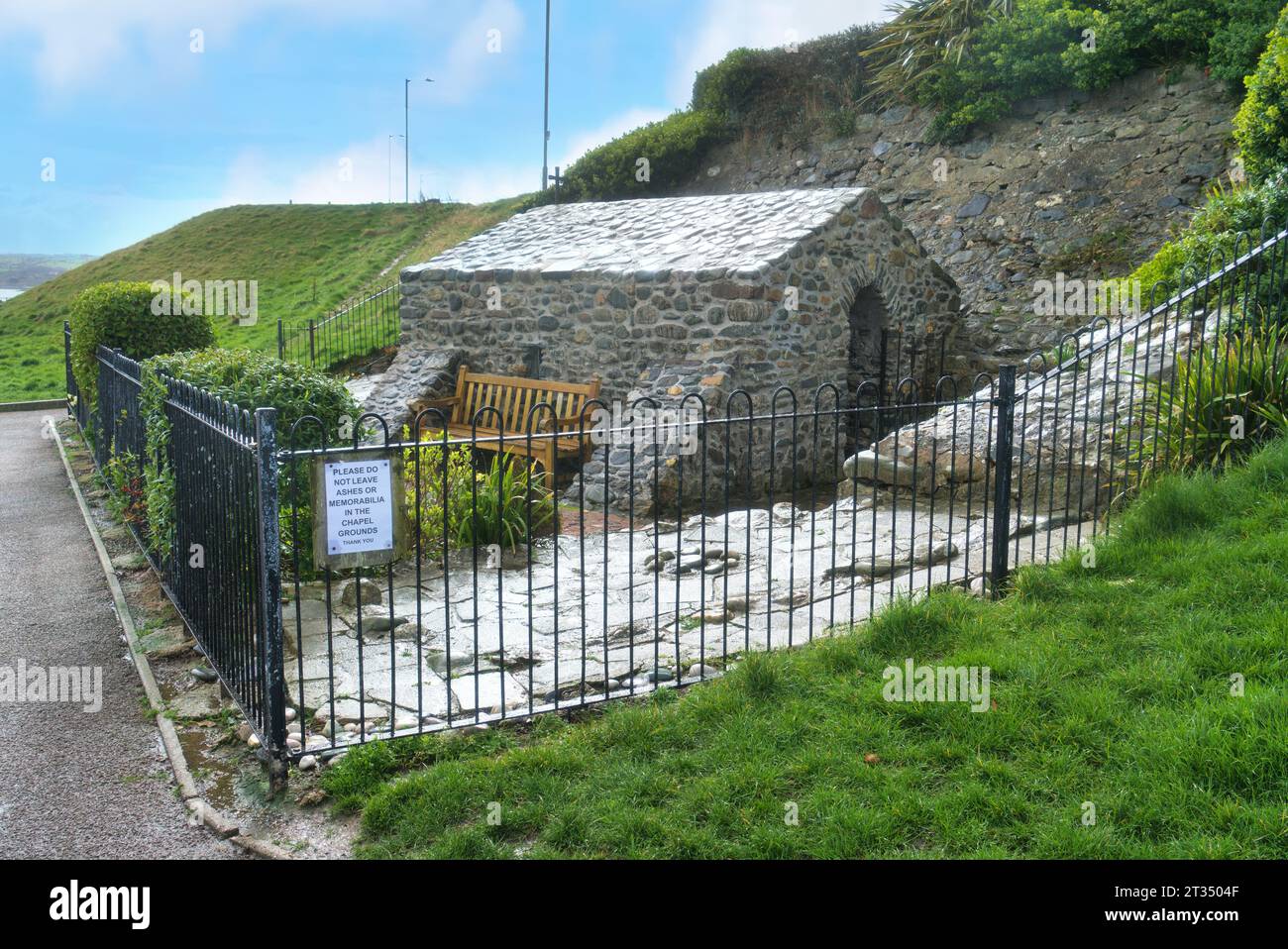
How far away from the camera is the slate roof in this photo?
37.3 feet

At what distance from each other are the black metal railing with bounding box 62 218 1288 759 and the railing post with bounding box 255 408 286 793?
0.01 meters

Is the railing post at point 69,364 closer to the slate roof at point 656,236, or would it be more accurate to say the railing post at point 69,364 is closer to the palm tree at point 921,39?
the slate roof at point 656,236

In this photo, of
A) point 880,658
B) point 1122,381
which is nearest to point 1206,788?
point 880,658

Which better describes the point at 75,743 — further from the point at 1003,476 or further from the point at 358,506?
the point at 1003,476

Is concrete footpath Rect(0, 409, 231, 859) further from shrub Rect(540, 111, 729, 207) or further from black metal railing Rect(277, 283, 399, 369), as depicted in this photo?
shrub Rect(540, 111, 729, 207)

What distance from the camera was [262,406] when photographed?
7.14 m

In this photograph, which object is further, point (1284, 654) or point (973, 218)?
point (973, 218)

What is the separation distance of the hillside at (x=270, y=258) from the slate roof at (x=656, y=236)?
11.9m

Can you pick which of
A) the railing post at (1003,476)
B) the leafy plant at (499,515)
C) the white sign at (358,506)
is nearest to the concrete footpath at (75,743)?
the white sign at (358,506)

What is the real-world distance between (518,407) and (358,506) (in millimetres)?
7748

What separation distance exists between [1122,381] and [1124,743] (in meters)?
4.71

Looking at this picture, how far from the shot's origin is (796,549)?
25.5ft

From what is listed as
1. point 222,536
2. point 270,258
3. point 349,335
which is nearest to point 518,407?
point 222,536

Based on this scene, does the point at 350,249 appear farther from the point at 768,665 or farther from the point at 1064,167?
the point at 768,665
